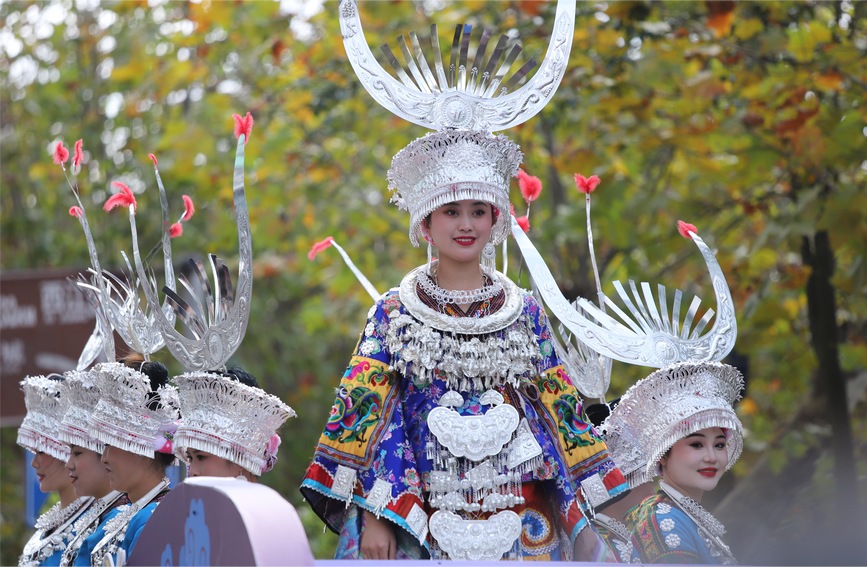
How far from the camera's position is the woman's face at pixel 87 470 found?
20.2 feet

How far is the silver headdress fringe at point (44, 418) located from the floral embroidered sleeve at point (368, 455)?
1.75 metres

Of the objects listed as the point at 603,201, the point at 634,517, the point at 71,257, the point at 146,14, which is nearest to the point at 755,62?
the point at 603,201

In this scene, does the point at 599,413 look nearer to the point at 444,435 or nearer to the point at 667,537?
the point at 667,537

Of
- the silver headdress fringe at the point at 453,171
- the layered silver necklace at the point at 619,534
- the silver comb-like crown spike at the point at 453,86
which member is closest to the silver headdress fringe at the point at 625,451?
the layered silver necklace at the point at 619,534

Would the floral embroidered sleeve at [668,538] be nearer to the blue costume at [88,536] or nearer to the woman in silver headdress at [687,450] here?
the woman in silver headdress at [687,450]

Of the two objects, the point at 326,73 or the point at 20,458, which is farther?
the point at 20,458

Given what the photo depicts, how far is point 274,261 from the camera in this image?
14375mm

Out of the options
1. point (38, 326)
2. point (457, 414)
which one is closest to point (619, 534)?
point (457, 414)

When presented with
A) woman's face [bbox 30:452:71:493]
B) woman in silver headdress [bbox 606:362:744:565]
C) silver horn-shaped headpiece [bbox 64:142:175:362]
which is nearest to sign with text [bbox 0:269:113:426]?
woman's face [bbox 30:452:71:493]

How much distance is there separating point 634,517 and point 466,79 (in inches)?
71.2

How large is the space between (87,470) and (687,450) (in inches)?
100

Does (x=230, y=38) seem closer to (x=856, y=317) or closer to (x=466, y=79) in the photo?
(x=856, y=317)

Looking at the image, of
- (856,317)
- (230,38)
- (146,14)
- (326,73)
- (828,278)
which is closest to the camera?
(828,278)

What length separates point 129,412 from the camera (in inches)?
231
